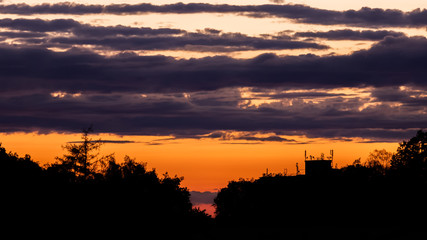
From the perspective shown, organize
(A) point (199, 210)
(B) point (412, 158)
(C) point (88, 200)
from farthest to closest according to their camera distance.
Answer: (B) point (412, 158) → (A) point (199, 210) → (C) point (88, 200)

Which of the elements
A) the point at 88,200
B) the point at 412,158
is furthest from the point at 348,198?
the point at 88,200

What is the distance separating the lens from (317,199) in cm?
11288

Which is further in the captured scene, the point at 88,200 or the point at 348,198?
the point at 348,198

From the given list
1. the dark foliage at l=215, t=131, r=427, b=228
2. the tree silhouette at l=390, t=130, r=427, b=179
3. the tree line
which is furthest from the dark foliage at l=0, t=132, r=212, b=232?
the tree silhouette at l=390, t=130, r=427, b=179

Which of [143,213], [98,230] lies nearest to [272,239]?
[98,230]

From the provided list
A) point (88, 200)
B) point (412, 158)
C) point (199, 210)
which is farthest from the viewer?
point (412, 158)

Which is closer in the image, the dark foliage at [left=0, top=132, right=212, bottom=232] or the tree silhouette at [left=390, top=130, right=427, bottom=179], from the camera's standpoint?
the dark foliage at [left=0, top=132, right=212, bottom=232]

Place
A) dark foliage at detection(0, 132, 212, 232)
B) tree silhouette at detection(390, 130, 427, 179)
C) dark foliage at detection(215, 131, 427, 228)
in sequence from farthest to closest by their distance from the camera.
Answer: tree silhouette at detection(390, 130, 427, 179)
dark foliage at detection(215, 131, 427, 228)
dark foliage at detection(0, 132, 212, 232)

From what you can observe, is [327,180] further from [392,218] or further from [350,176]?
[392,218]

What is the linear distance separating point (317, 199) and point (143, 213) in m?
41.7

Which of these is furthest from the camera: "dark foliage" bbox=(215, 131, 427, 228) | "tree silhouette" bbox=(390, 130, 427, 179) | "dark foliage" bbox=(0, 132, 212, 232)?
"tree silhouette" bbox=(390, 130, 427, 179)

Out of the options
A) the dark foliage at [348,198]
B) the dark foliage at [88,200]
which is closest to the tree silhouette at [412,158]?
the dark foliage at [348,198]

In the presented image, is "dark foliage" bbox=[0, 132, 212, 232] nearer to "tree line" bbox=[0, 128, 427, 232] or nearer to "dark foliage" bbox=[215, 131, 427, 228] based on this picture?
"tree line" bbox=[0, 128, 427, 232]

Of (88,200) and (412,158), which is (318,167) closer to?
(412,158)
